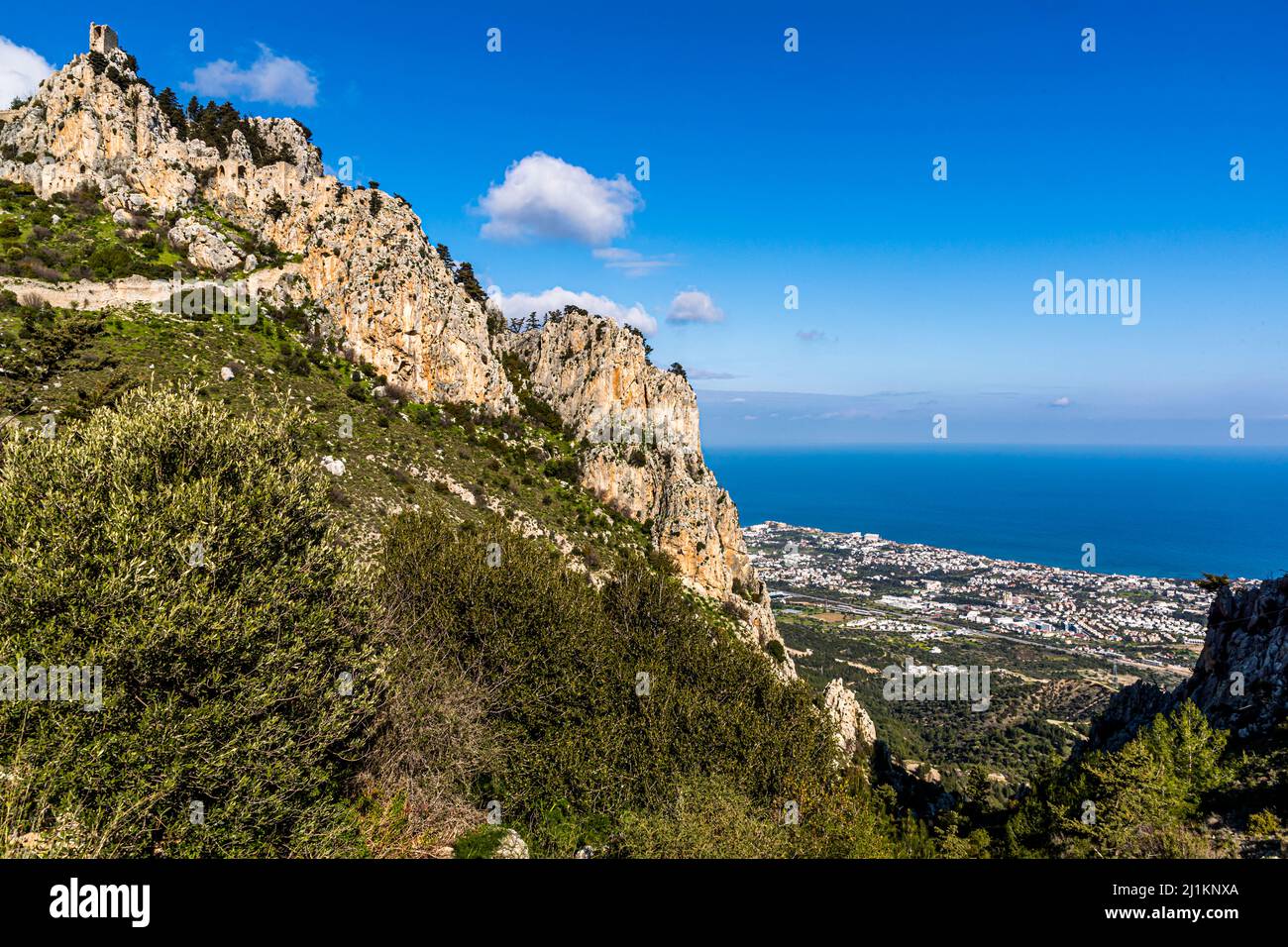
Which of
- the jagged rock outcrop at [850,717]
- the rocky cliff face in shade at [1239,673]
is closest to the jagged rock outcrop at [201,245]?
the jagged rock outcrop at [850,717]

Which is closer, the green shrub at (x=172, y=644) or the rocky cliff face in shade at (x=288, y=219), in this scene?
the green shrub at (x=172, y=644)

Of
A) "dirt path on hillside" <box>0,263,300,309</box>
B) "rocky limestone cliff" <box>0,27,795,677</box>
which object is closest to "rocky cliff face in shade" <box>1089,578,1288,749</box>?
"rocky limestone cliff" <box>0,27,795,677</box>

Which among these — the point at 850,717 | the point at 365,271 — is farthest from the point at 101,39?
the point at 850,717

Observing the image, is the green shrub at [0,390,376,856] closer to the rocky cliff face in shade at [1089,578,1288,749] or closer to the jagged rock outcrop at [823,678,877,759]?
the rocky cliff face in shade at [1089,578,1288,749]

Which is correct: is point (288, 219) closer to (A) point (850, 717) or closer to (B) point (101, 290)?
(B) point (101, 290)

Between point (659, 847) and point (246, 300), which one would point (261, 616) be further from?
point (246, 300)

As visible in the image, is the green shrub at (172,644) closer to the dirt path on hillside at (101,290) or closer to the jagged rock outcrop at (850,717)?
the dirt path on hillside at (101,290)

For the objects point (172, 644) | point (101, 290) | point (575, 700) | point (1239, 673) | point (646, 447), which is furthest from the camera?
point (646, 447)
